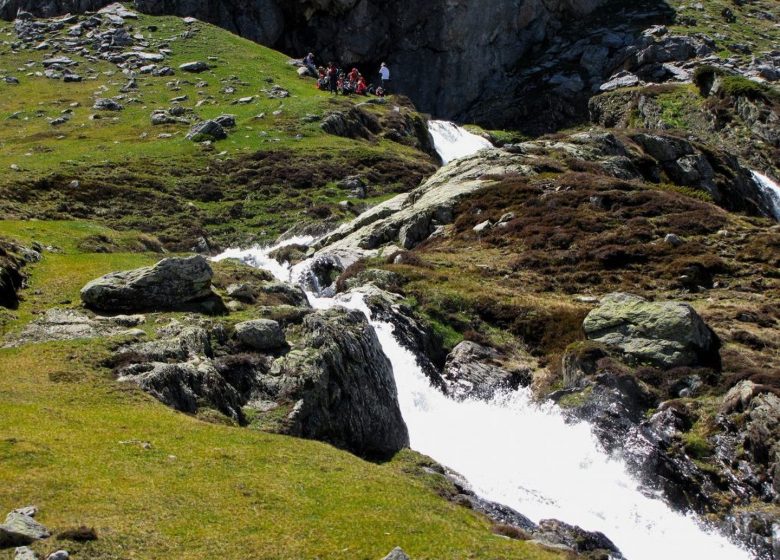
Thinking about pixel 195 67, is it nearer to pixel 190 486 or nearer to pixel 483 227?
pixel 483 227

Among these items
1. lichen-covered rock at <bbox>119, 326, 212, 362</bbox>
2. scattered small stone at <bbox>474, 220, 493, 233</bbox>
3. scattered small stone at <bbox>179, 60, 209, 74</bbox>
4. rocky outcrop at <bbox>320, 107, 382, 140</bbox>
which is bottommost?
rocky outcrop at <bbox>320, 107, 382, 140</bbox>

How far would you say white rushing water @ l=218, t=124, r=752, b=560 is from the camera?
2514 centimetres

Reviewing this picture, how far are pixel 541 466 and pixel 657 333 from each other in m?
9.08

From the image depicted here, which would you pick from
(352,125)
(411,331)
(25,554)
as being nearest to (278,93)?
(352,125)

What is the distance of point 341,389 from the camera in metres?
26.7

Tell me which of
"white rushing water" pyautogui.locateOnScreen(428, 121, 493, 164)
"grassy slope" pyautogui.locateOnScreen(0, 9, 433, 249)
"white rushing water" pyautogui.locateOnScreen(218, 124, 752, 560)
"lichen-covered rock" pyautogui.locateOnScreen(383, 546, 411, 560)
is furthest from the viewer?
"white rushing water" pyautogui.locateOnScreen(428, 121, 493, 164)

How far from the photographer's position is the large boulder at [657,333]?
3275 centimetres

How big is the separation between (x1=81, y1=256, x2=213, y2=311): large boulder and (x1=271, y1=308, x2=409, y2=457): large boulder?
17.5ft

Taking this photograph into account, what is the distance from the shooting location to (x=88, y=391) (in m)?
23.0

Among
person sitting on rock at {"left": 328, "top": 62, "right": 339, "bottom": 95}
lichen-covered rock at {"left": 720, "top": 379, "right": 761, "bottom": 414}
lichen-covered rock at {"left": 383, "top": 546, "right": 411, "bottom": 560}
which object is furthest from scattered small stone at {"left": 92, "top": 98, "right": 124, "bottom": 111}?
lichen-covered rock at {"left": 383, "top": 546, "right": 411, "bottom": 560}

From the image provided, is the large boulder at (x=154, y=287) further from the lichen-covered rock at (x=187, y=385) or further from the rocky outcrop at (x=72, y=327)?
the lichen-covered rock at (x=187, y=385)

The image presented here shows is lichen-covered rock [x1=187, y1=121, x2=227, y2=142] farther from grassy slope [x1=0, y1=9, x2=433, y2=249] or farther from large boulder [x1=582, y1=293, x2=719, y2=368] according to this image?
large boulder [x1=582, y1=293, x2=719, y2=368]

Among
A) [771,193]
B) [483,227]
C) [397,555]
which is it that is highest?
[397,555]

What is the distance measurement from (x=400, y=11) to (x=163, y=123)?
5661 cm
